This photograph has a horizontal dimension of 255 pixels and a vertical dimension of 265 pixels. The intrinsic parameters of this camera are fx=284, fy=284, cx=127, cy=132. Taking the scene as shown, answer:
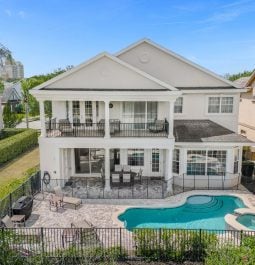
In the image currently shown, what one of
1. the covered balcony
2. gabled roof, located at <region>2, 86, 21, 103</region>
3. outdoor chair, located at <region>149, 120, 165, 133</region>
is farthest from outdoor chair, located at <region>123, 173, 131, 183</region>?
gabled roof, located at <region>2, 86, 21, 103</region>

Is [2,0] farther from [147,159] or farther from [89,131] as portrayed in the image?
[147,159]

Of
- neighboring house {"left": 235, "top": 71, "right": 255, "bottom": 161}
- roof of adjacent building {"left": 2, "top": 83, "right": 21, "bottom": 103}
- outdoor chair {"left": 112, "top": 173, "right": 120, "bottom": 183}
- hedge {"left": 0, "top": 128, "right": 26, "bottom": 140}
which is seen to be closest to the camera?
outdoor chair {"left": 112, "top": 173, "right": 120, "bottom": 183}

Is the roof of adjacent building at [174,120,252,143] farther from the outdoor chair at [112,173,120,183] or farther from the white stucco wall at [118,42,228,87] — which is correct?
the outdoor chair at [112,173,120,183]

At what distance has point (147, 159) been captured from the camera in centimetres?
2355

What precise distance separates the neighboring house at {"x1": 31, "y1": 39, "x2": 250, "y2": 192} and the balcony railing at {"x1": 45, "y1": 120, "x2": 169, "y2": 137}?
0.08 meters

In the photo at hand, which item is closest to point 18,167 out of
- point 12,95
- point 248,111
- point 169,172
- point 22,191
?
point 22,191

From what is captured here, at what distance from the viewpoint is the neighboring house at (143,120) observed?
20297mm

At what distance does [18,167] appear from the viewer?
27234 millimetres

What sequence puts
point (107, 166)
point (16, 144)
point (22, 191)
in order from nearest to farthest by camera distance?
1. point (22, 191)
2. point (107, 166)
3. point (16, 144)

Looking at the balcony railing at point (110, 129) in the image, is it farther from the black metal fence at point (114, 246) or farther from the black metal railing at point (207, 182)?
the black metal fence at point (114, 246)

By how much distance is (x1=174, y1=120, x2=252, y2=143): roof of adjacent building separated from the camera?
2158 cm

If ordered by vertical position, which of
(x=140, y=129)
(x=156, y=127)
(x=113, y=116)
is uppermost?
(x=113, y=116)

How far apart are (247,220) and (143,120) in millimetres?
10681

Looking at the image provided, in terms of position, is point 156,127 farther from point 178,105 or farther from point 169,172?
point 178,105
